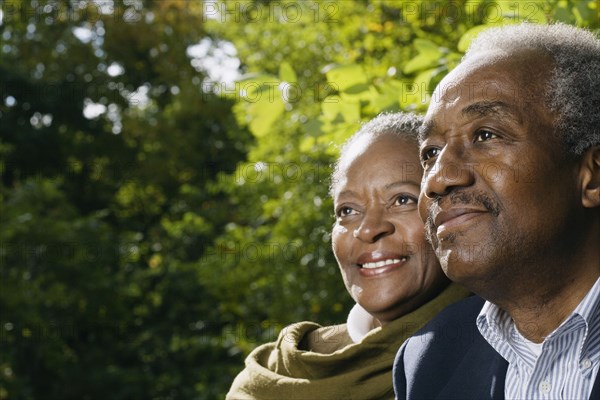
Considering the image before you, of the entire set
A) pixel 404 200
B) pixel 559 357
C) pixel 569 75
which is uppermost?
pixel 569 75

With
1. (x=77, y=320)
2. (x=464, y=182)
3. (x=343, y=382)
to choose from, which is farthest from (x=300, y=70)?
(x=464, y=182)

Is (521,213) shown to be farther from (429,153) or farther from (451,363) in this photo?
(451,363)

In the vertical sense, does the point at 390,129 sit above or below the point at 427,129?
below

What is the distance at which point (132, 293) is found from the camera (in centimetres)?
1253

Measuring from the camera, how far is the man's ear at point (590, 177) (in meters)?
2.05

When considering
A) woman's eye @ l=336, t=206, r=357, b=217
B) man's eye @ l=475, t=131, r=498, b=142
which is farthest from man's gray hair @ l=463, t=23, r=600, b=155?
woman's eye @ l=336, t=206, r=357, b=217

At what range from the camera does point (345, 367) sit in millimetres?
2764

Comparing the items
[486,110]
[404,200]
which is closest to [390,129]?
[404,200]

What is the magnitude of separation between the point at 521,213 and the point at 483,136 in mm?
201

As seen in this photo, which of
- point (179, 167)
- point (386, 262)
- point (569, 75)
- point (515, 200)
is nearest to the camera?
point (515, 200)

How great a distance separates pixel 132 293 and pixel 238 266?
333 cm

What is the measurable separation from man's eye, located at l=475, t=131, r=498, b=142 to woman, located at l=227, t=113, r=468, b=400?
27.0 inches

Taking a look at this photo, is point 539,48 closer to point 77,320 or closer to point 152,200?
point 77,320

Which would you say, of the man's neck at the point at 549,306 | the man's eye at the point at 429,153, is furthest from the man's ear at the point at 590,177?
the man's eye at the point at 429,153
